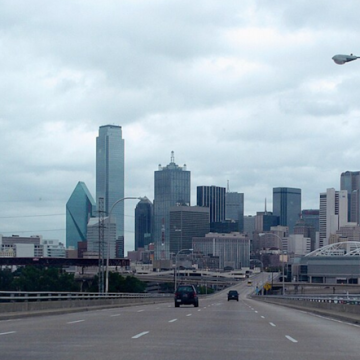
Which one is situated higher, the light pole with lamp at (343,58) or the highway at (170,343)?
the light pole with lamp at (343,58)

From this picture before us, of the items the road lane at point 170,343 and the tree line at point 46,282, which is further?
the tree line at point 46,282

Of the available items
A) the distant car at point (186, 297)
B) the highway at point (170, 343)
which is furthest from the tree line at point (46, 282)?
the highway at point (170, 343)

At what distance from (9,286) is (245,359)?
110 m

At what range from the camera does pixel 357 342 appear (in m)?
20.1

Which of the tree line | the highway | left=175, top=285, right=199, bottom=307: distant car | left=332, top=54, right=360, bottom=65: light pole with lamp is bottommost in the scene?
the tree line

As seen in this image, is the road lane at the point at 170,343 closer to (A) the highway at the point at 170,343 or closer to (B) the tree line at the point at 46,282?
(A) the highway at the point at 170,343

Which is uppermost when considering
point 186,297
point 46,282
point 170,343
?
point 170,343

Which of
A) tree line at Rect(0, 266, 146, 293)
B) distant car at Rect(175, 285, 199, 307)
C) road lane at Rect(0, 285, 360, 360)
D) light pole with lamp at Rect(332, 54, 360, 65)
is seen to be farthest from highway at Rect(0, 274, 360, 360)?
tree line at Rect(0, 266, 146, 293)

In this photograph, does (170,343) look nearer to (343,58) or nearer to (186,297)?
(343,58)

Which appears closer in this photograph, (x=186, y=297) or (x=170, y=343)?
(x=170, y=343)

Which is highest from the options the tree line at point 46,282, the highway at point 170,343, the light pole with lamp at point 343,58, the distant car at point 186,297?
the light pole with lamp at point 343,58

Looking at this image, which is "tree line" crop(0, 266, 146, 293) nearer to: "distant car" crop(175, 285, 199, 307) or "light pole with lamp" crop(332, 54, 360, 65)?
"distant car" crop(175, 285, 199, 307)

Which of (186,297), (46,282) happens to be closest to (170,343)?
(186,297)

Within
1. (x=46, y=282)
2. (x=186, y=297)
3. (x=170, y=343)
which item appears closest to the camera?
(x=170, y=343)
